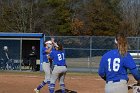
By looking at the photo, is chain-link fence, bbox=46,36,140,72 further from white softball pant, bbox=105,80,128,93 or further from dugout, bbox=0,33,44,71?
white softball pant, bbox=105,80,128,93

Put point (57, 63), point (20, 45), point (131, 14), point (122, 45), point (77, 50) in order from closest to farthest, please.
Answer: point (122, 45) < point (57, 63) < point (20, 45) < point (77, 50) < point (131, 14)

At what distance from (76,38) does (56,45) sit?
1814 cm

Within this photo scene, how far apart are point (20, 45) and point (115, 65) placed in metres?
24.0

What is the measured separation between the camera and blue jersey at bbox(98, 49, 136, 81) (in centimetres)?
724

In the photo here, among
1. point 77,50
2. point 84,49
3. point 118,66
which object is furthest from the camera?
point 77,50

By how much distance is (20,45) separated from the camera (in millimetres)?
30922

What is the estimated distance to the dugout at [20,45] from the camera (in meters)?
30.7

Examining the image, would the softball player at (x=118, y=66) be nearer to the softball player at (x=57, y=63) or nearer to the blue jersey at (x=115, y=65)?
the blue jersey at (x=115, y=65)

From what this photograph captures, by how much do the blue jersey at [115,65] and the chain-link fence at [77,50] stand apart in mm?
23138

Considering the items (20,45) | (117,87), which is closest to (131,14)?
(20,45)

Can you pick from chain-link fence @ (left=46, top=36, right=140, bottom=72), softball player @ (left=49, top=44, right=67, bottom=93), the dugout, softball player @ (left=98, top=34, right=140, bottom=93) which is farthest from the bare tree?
softball player @ (left=98, top=34, right=140, bottom=93)

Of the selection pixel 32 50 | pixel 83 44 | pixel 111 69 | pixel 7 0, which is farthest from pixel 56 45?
pixel 7 0

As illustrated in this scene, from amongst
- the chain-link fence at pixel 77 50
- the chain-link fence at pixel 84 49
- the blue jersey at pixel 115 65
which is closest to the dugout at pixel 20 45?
the chain-link fence at pixel 77 50

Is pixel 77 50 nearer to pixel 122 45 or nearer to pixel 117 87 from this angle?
pixel 117 87
